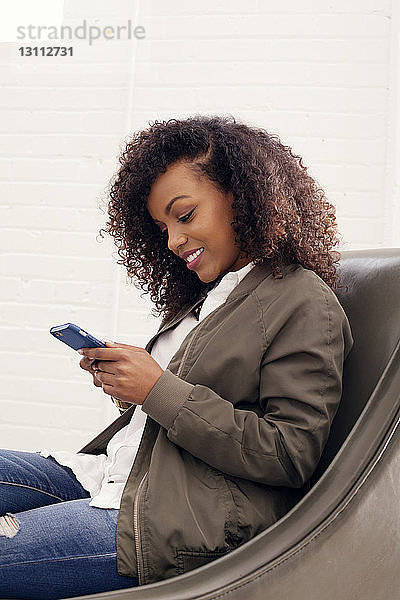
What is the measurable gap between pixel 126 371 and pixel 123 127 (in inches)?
67.0

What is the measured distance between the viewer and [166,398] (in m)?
1.02

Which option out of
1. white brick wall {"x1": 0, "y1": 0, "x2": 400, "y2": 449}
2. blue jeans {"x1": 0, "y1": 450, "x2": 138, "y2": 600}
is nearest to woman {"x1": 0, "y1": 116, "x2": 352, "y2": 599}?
blue jeans {"x1": 0, "y1": 450, "x2": 138, "y2": 600}

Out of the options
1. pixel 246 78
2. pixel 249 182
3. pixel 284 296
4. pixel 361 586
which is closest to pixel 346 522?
pixel 361 586

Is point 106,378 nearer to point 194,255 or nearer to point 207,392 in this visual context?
point 207,392

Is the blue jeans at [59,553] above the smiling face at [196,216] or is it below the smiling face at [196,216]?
below

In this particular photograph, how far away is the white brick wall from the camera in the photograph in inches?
97.4

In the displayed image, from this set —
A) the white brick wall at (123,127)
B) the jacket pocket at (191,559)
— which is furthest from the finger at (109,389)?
the white brick wall at (123,127)

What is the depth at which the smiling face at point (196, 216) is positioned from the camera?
4.06ft

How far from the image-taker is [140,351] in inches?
43.2

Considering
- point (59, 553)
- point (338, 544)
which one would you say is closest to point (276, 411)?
point (338, 544)

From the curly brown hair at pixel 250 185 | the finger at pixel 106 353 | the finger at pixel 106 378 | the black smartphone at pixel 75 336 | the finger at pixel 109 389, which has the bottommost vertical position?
the finger at pixel 109 389

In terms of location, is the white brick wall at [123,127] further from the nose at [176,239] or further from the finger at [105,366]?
the finger at [105,366]

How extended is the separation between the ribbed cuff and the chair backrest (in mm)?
249

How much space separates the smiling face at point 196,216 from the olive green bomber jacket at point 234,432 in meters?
0.18
